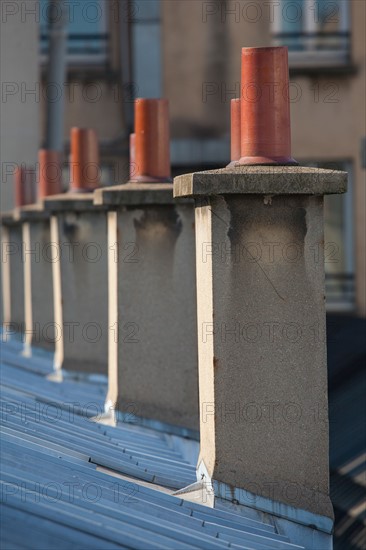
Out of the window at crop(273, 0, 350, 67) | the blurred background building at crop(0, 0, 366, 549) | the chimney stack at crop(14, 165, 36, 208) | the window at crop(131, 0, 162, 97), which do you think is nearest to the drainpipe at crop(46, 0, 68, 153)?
the blurred background building at crop(0, 0, 366, 549)

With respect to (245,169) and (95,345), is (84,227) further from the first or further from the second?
(245,169)

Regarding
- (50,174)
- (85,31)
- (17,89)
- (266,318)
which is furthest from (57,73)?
(266,318)

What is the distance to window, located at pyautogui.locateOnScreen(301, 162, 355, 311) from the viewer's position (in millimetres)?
24062

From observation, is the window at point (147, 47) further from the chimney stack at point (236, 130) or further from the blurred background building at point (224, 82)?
the chimney stack at point (236, 130)

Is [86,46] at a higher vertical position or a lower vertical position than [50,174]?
higher

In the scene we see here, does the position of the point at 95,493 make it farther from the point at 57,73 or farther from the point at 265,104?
→ the point at 57,73

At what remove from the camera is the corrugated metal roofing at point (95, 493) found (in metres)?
6.83

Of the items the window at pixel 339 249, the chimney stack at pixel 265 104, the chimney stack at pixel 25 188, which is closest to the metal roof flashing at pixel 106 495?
the chimney stack at pixel 265 104

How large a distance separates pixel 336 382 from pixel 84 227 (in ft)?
18.5

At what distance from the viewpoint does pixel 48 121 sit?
24.5 m

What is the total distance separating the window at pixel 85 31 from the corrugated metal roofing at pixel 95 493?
15.9 m

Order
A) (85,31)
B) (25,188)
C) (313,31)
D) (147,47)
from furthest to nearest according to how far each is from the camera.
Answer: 1. (85,31)
2. (147,47)
3. (313,31)
4. (25,188)

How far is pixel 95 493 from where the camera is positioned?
26.0 feet

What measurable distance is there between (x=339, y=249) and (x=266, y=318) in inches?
651
